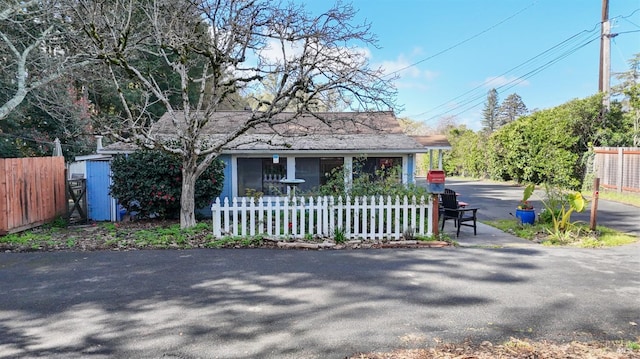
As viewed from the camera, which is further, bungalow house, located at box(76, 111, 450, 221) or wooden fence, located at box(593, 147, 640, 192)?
wooden fence, located at box(593, 147, 640, 192)

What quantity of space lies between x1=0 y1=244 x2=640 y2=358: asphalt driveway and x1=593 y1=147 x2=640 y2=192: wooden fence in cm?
1130

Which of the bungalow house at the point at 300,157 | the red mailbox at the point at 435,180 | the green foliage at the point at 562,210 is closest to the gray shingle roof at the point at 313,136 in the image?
the bungalow house at the point at 300,157

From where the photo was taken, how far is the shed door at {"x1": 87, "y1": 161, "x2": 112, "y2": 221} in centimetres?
1145

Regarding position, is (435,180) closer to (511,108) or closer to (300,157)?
(300,157)

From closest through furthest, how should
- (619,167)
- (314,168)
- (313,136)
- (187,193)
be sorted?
(187,193) < (314,168) < (313,136) < (619,167)

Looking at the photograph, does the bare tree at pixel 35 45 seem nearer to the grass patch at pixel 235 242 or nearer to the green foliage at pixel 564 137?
the grass patch at pixel 235 242

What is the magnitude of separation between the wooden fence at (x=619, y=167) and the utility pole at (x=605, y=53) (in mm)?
2970

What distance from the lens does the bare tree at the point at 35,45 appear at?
10133 mm

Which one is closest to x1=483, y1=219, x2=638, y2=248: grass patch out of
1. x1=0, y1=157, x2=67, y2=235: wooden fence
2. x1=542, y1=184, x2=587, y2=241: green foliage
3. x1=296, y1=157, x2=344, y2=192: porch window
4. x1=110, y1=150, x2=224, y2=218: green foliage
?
x1=542, y1=184, x2=587, y2=241: green foliage

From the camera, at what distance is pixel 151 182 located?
10.2 meters

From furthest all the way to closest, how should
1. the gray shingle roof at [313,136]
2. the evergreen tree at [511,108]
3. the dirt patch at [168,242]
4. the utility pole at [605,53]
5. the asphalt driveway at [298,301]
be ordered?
the evergreen tree at [511,108]
the utility pole at [605,53]
the gray shingle roof at [313,136]
the dirt patch at [168,242]
the asphalt driveway at [298,301]

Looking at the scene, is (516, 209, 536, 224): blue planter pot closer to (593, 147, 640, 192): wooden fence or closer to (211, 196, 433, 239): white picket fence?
(211, 196, 433, 239): white picket fence

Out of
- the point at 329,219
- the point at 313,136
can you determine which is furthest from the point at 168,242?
the point at 313,136

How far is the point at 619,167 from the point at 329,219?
14.9 meters
